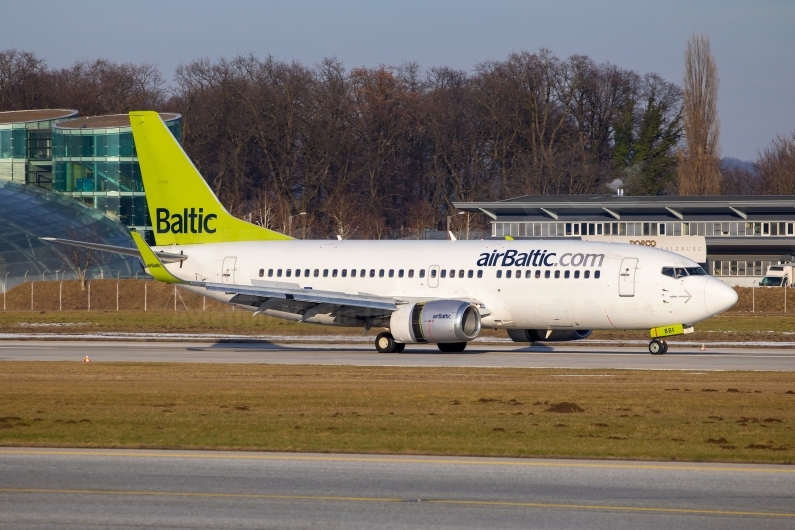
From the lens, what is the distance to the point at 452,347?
3753cm

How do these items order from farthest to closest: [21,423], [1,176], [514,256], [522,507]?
[1,176] → [514,256] → [21,423] → [522,507]

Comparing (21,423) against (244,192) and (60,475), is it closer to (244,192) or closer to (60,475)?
(60,475)

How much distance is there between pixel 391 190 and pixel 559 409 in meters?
105

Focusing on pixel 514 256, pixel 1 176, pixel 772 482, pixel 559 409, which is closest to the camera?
pixel 772 482

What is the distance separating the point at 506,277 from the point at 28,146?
7877cm

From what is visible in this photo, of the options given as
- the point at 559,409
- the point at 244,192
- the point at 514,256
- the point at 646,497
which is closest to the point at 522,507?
the point at 646,497

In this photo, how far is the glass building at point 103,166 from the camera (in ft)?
332

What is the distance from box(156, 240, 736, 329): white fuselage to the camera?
115 ft

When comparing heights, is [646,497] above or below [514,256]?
below

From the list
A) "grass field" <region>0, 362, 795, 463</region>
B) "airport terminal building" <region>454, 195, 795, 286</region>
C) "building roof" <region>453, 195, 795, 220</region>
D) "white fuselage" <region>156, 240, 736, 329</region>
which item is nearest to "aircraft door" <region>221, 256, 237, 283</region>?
"white fuselage" <region>156, 240, 736, 329</region>

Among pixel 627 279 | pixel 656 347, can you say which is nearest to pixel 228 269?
pixel 627 279

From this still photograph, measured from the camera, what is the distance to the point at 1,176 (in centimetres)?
10388

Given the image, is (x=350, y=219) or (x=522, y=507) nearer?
(x=522, y=507)

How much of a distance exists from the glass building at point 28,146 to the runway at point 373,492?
310 feet
